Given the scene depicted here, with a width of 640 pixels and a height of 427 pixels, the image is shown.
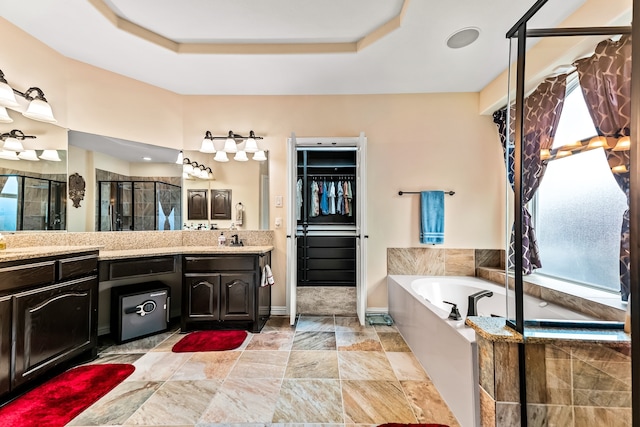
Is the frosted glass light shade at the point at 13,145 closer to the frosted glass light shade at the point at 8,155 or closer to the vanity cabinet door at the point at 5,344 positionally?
the frosted glass light shade at the point at 8,155

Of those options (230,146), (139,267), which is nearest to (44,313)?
(139,267)

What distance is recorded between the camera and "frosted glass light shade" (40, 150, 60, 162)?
2.14 meters

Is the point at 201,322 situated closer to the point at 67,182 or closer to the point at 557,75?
the point at 67,182

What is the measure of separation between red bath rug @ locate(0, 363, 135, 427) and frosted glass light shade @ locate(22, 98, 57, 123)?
1948 millimetres

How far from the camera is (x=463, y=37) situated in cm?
204

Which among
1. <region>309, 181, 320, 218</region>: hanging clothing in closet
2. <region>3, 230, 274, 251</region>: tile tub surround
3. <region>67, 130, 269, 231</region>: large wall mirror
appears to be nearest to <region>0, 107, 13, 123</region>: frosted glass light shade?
<region>67, 130, 269, 231</region>: large wall mirror

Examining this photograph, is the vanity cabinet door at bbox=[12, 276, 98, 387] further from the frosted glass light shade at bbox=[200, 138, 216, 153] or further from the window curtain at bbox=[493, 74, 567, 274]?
the window curtain at bbox=[493, 74, 567, 274]

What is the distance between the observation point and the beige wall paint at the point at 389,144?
289 cm

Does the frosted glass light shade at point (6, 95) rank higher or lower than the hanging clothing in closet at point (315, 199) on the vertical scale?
higher

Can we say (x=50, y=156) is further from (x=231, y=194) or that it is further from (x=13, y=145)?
(x=231, y=194)

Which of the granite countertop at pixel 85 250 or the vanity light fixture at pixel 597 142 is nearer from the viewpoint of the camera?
the vanity light fixture at pixel 597 142

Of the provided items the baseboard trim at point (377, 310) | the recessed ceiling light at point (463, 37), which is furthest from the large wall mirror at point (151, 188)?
the recessed ceiling light at point (463, 37)

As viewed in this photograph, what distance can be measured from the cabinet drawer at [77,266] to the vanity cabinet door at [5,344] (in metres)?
0.30

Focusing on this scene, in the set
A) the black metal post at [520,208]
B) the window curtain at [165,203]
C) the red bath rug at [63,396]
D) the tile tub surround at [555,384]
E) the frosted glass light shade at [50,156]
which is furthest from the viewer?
the window curtain at [165,203]
